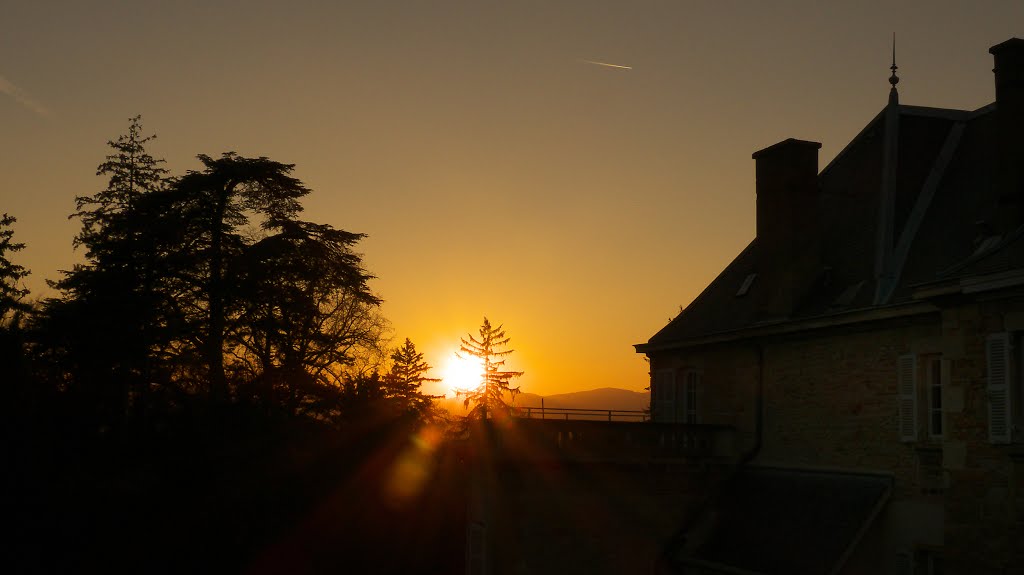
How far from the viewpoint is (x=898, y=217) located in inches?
810

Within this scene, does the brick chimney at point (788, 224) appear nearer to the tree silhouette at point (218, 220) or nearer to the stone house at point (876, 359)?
the stone house at point (876, 359)

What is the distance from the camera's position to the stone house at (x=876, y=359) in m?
15.3

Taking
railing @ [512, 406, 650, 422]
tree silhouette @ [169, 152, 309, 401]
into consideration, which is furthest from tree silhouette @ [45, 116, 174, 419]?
railing @ [512, 406, 650, 422]

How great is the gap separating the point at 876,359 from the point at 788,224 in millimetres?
4649

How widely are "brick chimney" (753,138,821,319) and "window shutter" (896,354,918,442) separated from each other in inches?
147

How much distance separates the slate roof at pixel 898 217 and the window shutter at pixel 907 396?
1.13m

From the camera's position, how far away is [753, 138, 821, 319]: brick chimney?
22.0m

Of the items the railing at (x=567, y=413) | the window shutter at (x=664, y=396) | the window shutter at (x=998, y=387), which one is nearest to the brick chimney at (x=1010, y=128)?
the window shutter at (x=998, y=387)

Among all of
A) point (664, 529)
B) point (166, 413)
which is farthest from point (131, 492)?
point (664, 529)

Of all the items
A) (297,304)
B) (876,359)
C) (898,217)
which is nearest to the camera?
(876,359)

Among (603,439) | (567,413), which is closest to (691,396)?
(567,413)

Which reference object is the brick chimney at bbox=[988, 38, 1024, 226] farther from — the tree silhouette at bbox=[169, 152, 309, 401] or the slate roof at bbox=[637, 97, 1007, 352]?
the tree silhouette at bbox=[169, 152, 309, 401]

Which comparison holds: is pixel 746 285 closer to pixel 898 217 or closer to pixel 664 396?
pixel 664 396

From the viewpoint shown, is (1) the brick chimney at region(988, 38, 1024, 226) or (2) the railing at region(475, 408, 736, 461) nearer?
(1) the brick chimney at region(988, 38, 1024, 226)
